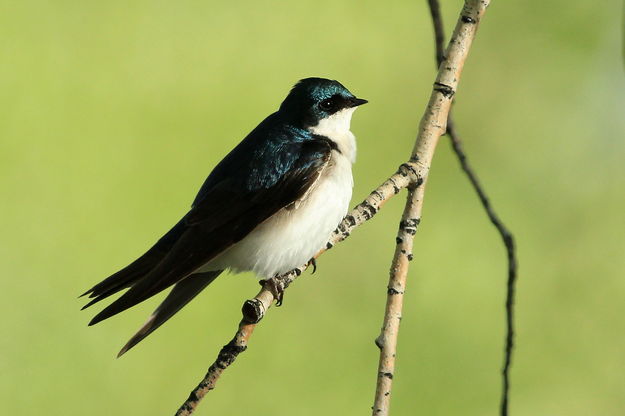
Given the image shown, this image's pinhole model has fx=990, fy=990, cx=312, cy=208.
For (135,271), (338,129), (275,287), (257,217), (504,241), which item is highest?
(338,129)

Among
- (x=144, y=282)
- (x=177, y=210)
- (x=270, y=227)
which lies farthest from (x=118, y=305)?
(x=177, y=210)

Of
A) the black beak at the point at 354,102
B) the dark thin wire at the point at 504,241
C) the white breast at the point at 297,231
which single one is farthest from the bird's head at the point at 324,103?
the dark thin wire at the point at 504,241

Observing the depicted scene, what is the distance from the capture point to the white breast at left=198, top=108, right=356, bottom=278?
6.72 feet

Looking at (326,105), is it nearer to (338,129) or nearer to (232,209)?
(338,129)

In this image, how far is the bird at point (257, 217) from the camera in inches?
79.4

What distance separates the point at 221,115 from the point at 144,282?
1.17 metres

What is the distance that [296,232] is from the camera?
2.06 meters

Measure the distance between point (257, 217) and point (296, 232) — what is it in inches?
3.5

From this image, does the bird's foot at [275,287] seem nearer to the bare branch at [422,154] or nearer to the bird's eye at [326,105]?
the bare branch at [422,154]

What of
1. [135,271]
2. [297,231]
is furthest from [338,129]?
[135,271]

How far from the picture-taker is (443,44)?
6.79 feet

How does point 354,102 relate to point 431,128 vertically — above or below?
above

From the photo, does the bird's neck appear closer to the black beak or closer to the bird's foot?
the black beak

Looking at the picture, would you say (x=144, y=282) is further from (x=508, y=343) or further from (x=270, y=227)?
(x=508, y=343)
